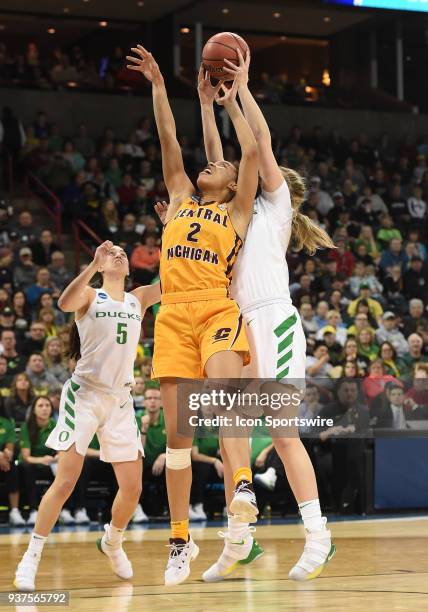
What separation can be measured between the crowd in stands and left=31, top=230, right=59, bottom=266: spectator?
2 cm

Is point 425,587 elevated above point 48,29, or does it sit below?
below

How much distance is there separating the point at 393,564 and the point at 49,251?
30.1 feet

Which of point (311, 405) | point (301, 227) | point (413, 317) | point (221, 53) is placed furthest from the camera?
point (413, 317)

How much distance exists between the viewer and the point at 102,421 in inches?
294

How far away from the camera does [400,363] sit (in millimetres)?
14594

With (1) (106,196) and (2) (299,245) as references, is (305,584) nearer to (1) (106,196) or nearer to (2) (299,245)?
(2) (299,245)

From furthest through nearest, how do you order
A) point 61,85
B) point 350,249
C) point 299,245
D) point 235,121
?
point 61,85 → point 350,249 → point 299,245 → point 235,121

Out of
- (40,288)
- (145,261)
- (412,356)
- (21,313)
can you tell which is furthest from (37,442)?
(412,356)

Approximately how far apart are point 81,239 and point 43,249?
243 cm

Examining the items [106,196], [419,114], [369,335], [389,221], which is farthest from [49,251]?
[419,114]

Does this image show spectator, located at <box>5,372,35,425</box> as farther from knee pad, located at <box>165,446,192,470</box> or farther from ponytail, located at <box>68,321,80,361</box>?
knee pad, located at <box>165,446,192,470</box>

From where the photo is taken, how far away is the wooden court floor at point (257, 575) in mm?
5965

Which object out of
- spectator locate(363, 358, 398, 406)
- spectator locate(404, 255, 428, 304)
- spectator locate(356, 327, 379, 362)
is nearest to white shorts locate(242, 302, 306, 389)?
spectator locate(363, 358, 398, 406)

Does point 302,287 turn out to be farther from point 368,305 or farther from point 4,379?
point 4,379
